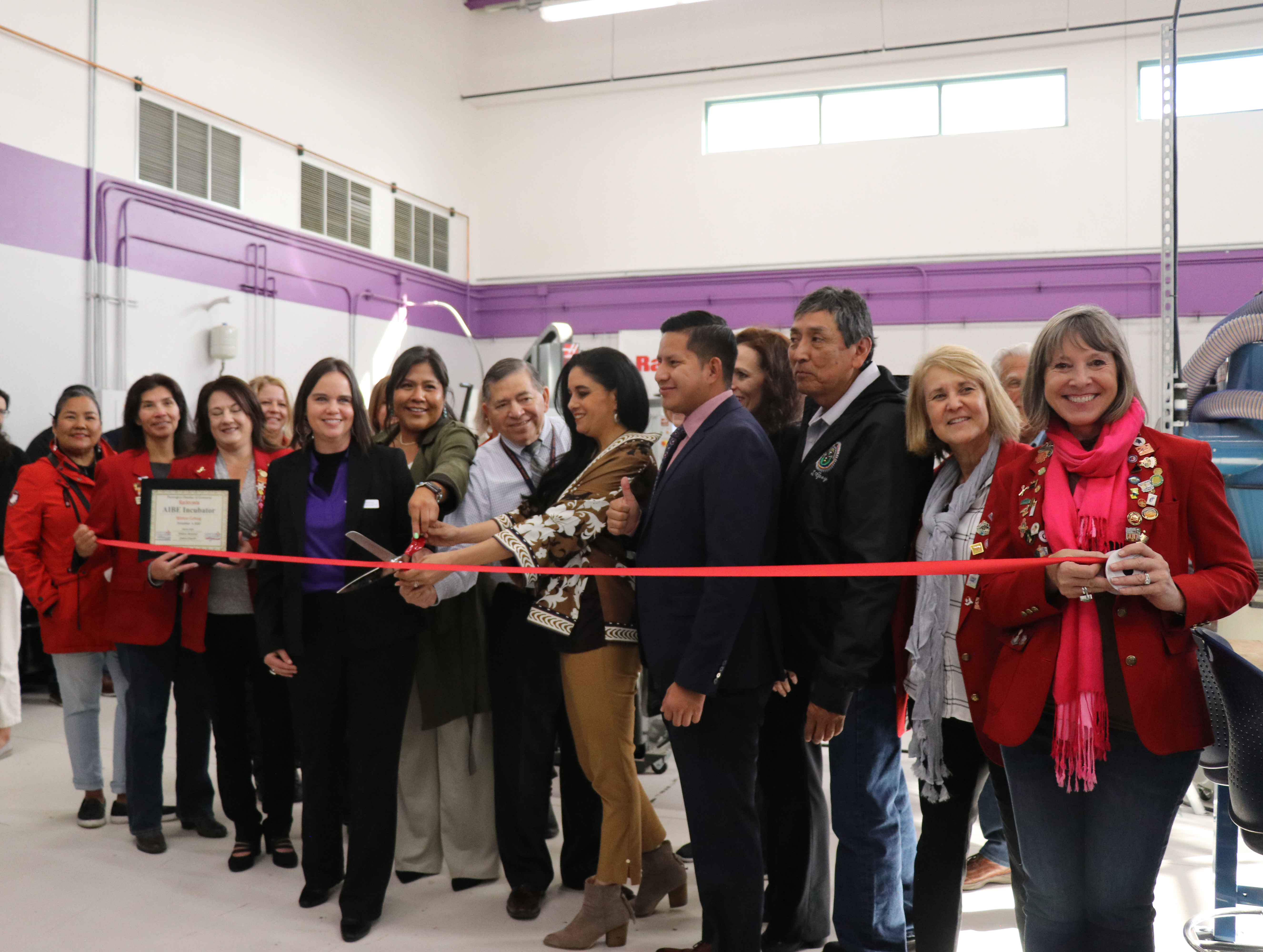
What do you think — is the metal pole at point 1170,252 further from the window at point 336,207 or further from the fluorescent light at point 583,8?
the window at point 336,207

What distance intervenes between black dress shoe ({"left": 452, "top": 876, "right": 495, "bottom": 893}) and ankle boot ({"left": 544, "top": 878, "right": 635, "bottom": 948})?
52cm

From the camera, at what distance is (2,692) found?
4156 millimetres

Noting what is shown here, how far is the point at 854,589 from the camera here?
2025 millimetres

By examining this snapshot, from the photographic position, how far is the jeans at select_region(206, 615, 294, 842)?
3.04 meters

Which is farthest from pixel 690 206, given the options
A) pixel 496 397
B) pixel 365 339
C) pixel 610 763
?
pixel 610 763

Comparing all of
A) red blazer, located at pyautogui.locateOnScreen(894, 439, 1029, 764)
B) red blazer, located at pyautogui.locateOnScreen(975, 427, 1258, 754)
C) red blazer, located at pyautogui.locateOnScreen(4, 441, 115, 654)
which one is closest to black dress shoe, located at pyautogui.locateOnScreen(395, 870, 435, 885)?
red blazer, located at pyautogui.locateOnScreen(4, 441, 115, 654)

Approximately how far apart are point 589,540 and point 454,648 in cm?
76

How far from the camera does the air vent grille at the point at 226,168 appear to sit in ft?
24.8

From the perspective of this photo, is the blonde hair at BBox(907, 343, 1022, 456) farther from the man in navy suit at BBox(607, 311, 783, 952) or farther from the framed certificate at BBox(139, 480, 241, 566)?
the framed certificate at BBox(139, 480, 241, 566)

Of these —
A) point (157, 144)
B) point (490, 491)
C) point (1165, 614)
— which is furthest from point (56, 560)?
point (157, 144)

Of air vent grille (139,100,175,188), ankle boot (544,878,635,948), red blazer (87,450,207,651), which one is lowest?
ankle boot (544,878,635,948)

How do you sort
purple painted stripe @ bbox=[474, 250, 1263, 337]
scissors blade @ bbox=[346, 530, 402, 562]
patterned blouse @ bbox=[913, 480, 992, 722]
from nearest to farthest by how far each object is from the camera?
patterned blouse @ bbox=[913, 480, 992, 722]
scissors blade @ bbox=[346, 530, 402, 562]
purple painted stripe @ bbox=[474, 250, 1263, 337]

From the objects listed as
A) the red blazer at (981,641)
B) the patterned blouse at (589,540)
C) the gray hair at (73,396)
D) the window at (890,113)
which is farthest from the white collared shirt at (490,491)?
the window at (890,113)

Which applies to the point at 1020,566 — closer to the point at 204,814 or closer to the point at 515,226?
the point at 204,814
